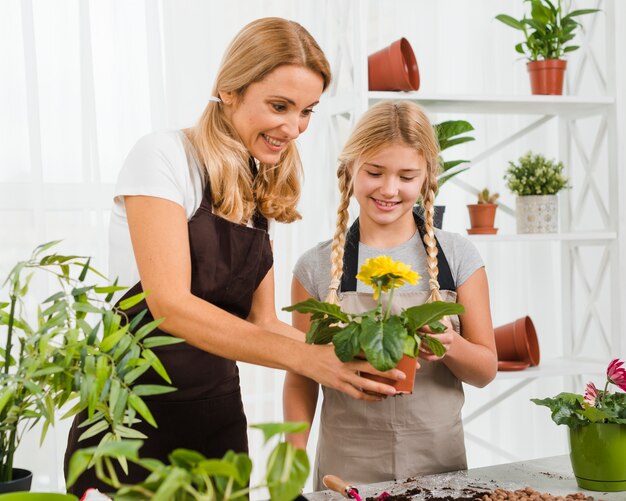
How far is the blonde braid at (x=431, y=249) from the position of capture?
1870mm

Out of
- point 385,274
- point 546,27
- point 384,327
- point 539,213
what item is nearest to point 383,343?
point 384,327

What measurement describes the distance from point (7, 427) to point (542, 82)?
2.60 meters

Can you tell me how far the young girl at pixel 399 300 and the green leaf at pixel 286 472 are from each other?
108 centimetres

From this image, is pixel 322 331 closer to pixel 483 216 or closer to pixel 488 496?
pixel 488 496

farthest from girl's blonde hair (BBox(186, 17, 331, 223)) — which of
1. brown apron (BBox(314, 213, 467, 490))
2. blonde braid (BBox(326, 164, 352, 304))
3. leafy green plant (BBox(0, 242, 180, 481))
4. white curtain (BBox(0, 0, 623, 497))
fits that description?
white curtain (BBox(0, 0, 623, 497))

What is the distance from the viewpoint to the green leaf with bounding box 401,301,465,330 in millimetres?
1334

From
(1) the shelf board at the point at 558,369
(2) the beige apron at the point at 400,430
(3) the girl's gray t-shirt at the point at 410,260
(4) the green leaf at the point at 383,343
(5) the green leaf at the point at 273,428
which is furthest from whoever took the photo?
(1) the shelf board at the point at 558,369

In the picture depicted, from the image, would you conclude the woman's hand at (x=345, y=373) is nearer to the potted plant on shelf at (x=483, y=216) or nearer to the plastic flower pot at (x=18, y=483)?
the plastic flower pot at (x=18, y=483)

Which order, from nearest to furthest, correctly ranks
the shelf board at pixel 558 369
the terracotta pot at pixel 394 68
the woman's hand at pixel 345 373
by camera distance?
the woman's hand at pixel 345 373 < the terracotta pot at pixel 394 68 < the shelf board at pixel 558 369

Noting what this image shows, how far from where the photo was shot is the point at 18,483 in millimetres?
916

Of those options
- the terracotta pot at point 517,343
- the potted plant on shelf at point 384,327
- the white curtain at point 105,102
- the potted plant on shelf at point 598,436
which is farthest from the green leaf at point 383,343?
the terracotta pot at point 517,343

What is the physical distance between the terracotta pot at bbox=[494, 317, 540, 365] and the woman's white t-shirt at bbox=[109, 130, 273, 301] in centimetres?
166

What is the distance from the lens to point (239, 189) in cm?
173

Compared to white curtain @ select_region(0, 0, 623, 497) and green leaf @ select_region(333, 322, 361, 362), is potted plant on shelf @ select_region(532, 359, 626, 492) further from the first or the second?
white curtain @ select_region(0, 0, 623, 497)
